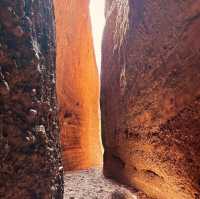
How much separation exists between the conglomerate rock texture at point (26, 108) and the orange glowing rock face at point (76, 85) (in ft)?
14.1

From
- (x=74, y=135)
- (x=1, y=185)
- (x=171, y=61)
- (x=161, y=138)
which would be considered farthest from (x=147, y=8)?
(x=74, y=135)

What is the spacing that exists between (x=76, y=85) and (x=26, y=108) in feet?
18.1

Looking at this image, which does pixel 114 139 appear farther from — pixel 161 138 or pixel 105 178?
pixel 161 138

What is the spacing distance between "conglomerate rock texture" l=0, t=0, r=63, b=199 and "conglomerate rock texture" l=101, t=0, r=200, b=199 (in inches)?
47.6

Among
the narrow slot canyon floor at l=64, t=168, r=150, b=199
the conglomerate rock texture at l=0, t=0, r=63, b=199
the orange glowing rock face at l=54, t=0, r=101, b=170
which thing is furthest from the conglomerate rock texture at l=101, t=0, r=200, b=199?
the orange glowing rock face at l=54, t=0, r=101, b=170

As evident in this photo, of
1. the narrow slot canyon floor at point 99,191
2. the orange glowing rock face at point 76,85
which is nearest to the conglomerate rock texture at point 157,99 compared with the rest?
the narrow slot canyon floor at point 99,191

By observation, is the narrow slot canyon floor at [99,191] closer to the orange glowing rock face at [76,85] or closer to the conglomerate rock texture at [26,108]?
the conglomerate rock texture at [26,108]

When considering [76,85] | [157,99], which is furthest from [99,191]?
[76,85]

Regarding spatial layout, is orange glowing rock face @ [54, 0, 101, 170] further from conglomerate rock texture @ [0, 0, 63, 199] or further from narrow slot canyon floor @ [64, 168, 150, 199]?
conglomerate rock texture @ [0, 0, 63, 199]

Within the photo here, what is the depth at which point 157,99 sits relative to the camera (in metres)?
2.79

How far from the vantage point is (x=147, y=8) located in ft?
10.3

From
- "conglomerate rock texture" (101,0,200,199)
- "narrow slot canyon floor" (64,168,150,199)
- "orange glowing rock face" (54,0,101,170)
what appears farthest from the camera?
"orange glowing rock face" (54,0,101,170)

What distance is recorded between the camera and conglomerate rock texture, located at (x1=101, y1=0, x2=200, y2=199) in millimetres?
2283

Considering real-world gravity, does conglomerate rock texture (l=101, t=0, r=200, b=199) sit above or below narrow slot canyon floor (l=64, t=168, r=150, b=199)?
above
